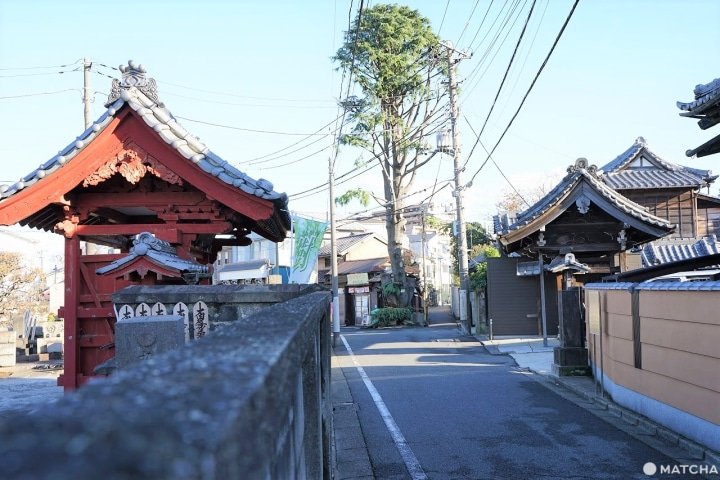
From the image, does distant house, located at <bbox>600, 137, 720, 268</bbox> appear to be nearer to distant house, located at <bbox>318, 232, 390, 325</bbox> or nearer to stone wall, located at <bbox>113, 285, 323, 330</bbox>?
distant house, located at <bbox>318, 232, 390, 325</bbox>

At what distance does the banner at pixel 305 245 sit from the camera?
91.1 ft

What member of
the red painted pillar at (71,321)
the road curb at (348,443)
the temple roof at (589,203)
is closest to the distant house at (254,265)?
the road curb at (348,443)

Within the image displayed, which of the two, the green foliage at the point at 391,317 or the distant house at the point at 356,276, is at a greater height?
the distant house at the point at 356,276

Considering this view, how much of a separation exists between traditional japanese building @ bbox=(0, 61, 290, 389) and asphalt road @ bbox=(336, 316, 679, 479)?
3.37 m

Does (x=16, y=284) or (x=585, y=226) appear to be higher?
(x=585, y=226)

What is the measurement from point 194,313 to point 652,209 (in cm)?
2803

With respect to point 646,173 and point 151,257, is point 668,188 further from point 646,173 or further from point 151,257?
point 151,257

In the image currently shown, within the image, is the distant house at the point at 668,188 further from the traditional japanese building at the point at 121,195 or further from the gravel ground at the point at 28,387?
the traditional japanese building at the point at 121,195

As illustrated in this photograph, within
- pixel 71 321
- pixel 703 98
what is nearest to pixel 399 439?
pixel 71 321

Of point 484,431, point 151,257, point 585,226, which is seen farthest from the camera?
point 585,226

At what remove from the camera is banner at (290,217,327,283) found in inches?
1094

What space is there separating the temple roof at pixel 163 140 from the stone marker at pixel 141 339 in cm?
312

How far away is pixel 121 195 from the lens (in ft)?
29.2

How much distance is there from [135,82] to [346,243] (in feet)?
151
